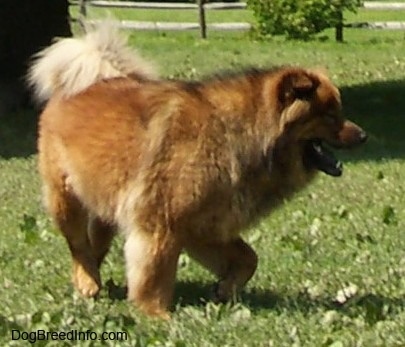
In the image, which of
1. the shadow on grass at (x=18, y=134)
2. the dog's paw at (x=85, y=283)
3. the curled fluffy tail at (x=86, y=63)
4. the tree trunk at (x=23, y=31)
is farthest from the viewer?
the tree trunk at (x=23, y=31)

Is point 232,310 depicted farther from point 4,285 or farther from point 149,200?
point 4,285

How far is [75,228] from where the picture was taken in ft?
25.6

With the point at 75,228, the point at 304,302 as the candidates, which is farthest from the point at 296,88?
the point at 75,228

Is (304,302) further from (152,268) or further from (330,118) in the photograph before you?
(330,118)

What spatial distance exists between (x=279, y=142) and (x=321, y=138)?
28 cm

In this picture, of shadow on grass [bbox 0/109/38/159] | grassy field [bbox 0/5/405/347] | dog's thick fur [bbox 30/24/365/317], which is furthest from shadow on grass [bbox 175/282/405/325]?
shadow on grass [bbox 0/109/38/159]

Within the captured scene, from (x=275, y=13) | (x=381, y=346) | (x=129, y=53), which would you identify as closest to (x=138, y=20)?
(x=275, y=13)

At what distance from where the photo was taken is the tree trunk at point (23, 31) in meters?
17.2

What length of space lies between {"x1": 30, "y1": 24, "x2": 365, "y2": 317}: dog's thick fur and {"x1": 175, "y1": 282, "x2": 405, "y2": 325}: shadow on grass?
0.17 metres

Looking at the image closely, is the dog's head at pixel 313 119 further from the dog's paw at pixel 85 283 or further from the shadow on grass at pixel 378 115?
the shadow on grass at pixel 378 115

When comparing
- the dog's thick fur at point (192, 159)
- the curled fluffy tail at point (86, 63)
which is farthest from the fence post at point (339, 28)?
the dog's thick fur at point (192, 159)

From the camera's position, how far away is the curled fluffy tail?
311 inches

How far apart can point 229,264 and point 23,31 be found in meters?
10.6

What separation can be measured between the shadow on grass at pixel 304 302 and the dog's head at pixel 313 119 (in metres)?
0.76
